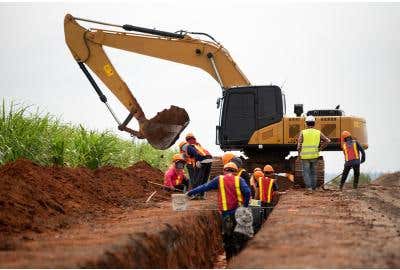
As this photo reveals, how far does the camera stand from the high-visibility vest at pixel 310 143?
15.5 m

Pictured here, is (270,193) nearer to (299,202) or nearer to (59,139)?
A: (299,202)

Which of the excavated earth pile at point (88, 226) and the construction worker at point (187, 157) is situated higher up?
the construction worker at point (187, 157)

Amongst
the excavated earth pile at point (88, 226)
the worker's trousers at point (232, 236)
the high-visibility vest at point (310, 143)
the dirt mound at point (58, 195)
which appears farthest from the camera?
the high-visibility vest at point (310, 143)

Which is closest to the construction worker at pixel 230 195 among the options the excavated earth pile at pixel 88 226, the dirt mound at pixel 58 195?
the excavated earth pile at pixel 88 226

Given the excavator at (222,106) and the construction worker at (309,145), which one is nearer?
the construction worker at (309,145)

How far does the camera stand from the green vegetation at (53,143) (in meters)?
15.9

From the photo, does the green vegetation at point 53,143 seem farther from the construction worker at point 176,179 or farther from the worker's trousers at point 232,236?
the worker's trousers at point 232,236

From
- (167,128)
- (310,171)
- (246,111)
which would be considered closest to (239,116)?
(246,111)

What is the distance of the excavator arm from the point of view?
18.5 m

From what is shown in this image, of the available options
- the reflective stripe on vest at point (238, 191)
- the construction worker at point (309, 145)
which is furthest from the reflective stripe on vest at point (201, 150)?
the reflective stripe on vest at point (238, 191)

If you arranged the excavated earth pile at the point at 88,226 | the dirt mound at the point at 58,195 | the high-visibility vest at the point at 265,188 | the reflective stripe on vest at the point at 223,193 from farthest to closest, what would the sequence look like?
the high-visibility vest at the point at 265,188 → the reflective stripe on vest at the point at 223,193 → the dirt mound at the point at 58,195 → the excavated earth pile at the point at 88,226

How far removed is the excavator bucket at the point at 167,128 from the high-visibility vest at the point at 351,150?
4521 millimetres

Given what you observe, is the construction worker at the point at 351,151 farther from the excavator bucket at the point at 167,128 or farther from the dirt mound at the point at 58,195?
the dirt mound at the point at 58,195

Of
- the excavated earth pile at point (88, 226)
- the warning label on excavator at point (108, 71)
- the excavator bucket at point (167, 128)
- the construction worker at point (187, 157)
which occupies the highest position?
the warning label on excavator at point (108, 71)
